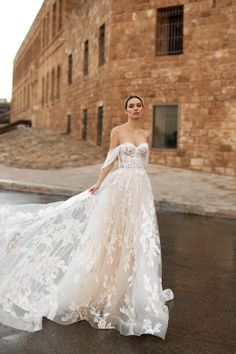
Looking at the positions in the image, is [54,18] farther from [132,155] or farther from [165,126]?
[132,155]

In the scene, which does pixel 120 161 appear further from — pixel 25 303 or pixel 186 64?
pixel 186 64

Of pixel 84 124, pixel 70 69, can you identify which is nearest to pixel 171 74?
pixel 84 124

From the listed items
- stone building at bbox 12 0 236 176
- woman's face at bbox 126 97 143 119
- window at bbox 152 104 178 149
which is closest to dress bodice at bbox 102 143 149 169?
woman's face at bbox 126 97 143 119

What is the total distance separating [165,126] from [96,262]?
1289cm

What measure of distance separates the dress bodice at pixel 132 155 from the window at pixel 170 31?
13.0 metres

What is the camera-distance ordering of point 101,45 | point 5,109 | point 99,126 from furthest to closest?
point 5,109 < point 99,126 < point 101,45

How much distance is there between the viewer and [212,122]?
14.7 metres

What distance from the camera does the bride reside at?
3.14 metres

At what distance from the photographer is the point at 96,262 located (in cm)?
334

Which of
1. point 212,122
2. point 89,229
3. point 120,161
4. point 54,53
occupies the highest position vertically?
point 54,53

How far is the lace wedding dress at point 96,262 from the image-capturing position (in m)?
3.13

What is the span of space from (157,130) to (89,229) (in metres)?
12.9

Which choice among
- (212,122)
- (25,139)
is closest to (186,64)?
(212,122)

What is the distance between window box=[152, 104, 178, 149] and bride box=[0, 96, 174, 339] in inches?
484
